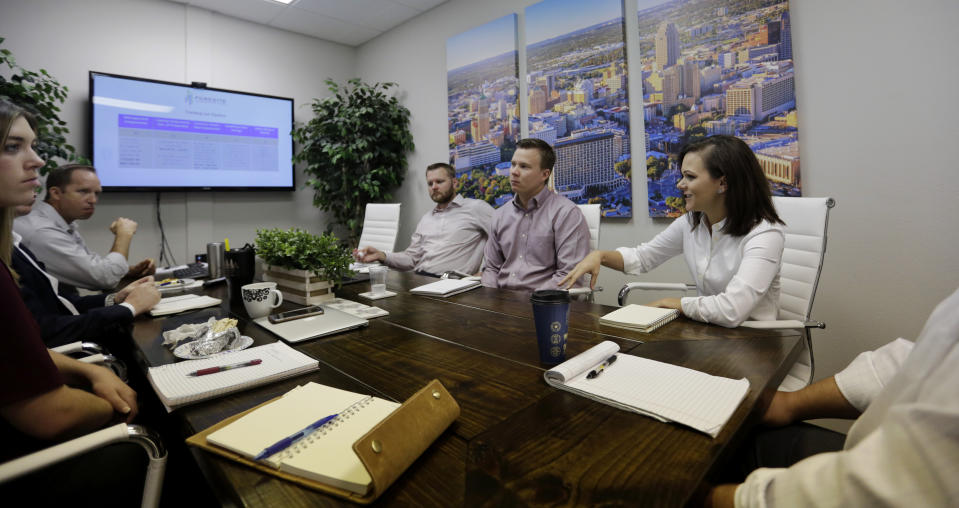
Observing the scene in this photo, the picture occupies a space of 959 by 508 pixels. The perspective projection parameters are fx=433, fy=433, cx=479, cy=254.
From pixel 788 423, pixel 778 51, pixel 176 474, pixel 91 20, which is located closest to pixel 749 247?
pixel 788 423

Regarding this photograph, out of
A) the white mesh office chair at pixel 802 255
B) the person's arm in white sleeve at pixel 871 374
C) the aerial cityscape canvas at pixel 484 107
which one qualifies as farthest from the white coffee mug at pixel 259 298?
the aerial cityscape canvas at pixel 484 107

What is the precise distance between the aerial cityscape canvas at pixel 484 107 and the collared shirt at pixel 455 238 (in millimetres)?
328

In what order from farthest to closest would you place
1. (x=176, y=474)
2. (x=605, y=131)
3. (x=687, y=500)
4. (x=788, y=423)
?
(x=605, y=131)
(x=176, y=474)
(x=788, y=423)
(x=687, y=500)

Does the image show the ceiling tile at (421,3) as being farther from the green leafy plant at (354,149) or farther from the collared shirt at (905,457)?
the collared shirt at (905,457)

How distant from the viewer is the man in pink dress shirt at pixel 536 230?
2326 millimetres

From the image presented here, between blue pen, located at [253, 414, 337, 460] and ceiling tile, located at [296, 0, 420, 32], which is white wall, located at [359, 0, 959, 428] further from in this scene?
ceiling tile, located at [296, 0, 420, 32]

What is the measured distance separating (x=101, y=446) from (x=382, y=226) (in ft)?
9.49

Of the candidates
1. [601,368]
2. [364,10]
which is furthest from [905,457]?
[364,10]

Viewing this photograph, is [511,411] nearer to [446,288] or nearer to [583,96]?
[446,288]

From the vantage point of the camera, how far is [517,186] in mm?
2496

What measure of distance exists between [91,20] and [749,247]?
4.81 metres

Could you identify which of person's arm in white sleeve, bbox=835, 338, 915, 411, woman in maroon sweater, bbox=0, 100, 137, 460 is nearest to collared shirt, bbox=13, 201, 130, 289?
woman in maroon sweater, bbox=0, 100, 137, 460

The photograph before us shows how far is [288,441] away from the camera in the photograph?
62cm

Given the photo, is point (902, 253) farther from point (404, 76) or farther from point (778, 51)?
point (404, 76)
